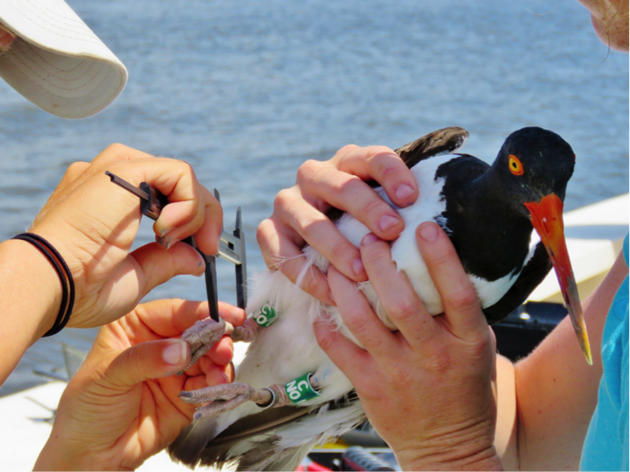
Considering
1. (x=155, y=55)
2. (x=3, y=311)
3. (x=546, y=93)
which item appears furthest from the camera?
(x=155, y=55)

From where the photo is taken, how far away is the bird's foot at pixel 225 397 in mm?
1705

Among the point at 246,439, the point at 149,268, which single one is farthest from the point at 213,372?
the point at 149,268

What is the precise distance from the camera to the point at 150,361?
1.53 meters

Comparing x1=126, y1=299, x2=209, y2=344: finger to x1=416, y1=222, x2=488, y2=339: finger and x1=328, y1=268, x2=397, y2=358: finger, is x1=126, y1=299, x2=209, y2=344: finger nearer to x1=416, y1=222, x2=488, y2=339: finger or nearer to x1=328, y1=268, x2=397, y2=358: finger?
x1=328, y1=268, x2=397, y2=358: finger

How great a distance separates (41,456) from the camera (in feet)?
5.43

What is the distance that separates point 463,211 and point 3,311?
108 cm

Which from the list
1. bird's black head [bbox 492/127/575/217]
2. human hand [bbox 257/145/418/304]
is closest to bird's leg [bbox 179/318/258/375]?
human hand [bbox 257/145/418/304]

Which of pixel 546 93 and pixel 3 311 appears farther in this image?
pixel 546 93

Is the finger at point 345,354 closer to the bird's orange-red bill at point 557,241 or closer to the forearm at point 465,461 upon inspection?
the forearm at point 465,461

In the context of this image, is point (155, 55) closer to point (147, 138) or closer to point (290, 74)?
point (290, 74)

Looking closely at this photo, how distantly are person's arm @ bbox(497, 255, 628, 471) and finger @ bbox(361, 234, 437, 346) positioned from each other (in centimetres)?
51

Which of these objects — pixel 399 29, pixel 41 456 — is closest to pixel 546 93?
pixel 399 29

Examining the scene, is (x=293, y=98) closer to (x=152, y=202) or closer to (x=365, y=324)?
(x=365, y=324)

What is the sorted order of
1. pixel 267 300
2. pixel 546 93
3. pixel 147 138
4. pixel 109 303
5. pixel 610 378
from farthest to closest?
pixel 546 93 < pixel 147 138 < pixel 267 300 < pixel 109 303 < pixel 610 378
